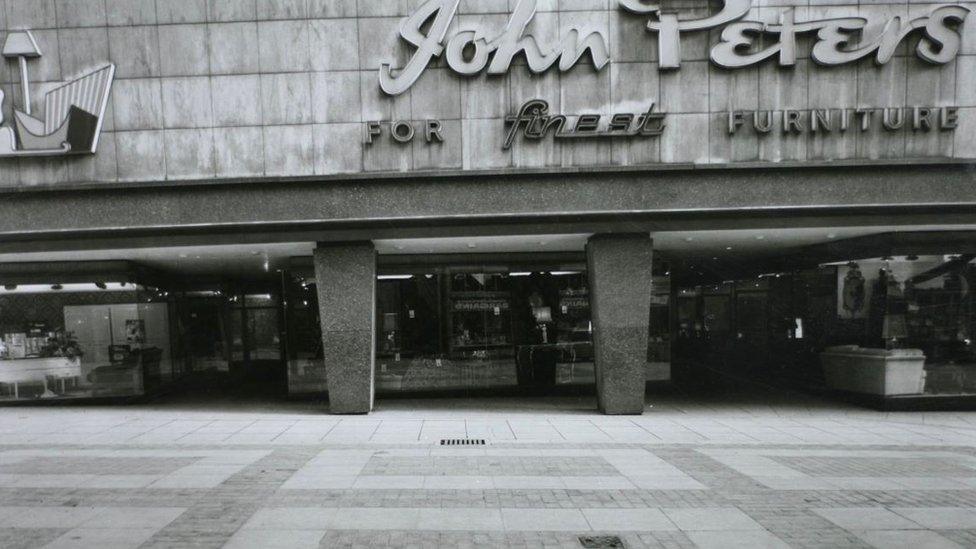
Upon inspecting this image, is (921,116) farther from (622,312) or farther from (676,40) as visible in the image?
(622,312)

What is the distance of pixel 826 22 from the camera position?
10719 millimetres

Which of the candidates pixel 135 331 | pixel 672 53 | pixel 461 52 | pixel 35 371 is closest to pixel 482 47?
pixel 461 52

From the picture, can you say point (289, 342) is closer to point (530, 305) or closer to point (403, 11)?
point (530, 305)

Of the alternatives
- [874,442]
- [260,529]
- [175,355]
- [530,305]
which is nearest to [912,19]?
[874,442]

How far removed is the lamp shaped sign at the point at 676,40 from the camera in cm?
1073

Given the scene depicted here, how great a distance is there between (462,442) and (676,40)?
8.49 m

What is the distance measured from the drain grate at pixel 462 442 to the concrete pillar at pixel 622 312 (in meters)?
3.48

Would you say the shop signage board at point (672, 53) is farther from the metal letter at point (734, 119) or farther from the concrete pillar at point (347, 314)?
the concrete pillar at point (347, 314)

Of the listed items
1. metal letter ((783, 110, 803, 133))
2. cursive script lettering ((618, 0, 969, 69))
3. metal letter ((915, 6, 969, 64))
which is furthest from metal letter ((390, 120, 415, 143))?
metal letter ((915, 6, 969, 64))

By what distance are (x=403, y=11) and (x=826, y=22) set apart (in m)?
8.10

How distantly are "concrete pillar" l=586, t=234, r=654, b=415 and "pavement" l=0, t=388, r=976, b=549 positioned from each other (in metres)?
Result: 0.65

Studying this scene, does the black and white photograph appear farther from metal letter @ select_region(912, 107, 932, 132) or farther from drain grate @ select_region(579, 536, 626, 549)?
drain grate @ select_region(579, 536, 626, 549)

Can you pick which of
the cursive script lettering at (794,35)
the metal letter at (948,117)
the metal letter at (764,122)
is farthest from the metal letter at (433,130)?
the metal letter at (948,117)

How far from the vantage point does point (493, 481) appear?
703cm
